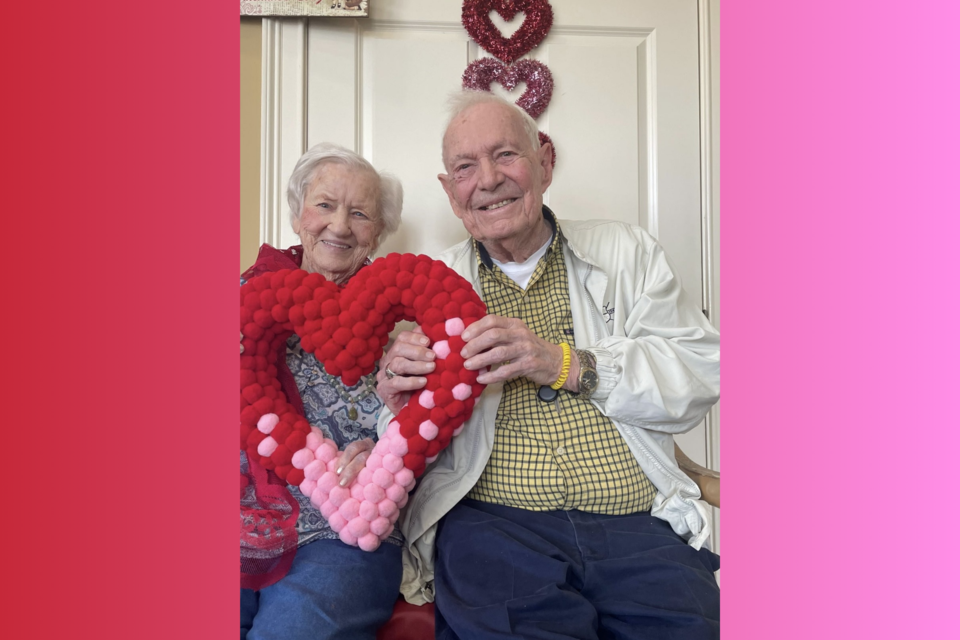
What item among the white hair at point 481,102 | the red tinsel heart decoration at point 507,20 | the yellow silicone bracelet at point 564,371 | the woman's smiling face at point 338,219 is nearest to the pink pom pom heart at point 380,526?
the yellow silicone bracelet at point 564,371

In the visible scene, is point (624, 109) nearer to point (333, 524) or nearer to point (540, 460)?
point (540, 460)

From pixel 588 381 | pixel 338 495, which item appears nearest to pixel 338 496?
pixel 338 495

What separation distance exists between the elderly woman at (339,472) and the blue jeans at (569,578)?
0.56 ft

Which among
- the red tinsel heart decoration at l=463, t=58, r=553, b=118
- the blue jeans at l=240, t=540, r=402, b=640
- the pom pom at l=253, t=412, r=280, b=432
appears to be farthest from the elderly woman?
the red tinsel heart decoration at l=463, t=58, r=553, b=118

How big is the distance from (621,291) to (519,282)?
0.84 ft

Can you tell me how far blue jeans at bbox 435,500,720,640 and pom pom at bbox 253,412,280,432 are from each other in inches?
16.8

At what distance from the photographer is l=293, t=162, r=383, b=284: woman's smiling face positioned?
1523 millimetres

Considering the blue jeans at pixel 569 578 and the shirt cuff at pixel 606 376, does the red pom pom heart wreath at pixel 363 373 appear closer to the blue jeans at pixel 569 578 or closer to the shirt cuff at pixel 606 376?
the blue jeans at pixel 569 578

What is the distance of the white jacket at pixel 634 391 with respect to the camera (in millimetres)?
1336

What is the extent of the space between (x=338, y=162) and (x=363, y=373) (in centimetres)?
61

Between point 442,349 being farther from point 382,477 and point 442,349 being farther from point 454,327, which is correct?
point 382,477

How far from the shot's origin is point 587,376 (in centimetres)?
133

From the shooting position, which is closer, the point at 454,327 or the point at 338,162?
the point at 454,327

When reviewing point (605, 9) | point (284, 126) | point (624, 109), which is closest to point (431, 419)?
point (284, 126)
